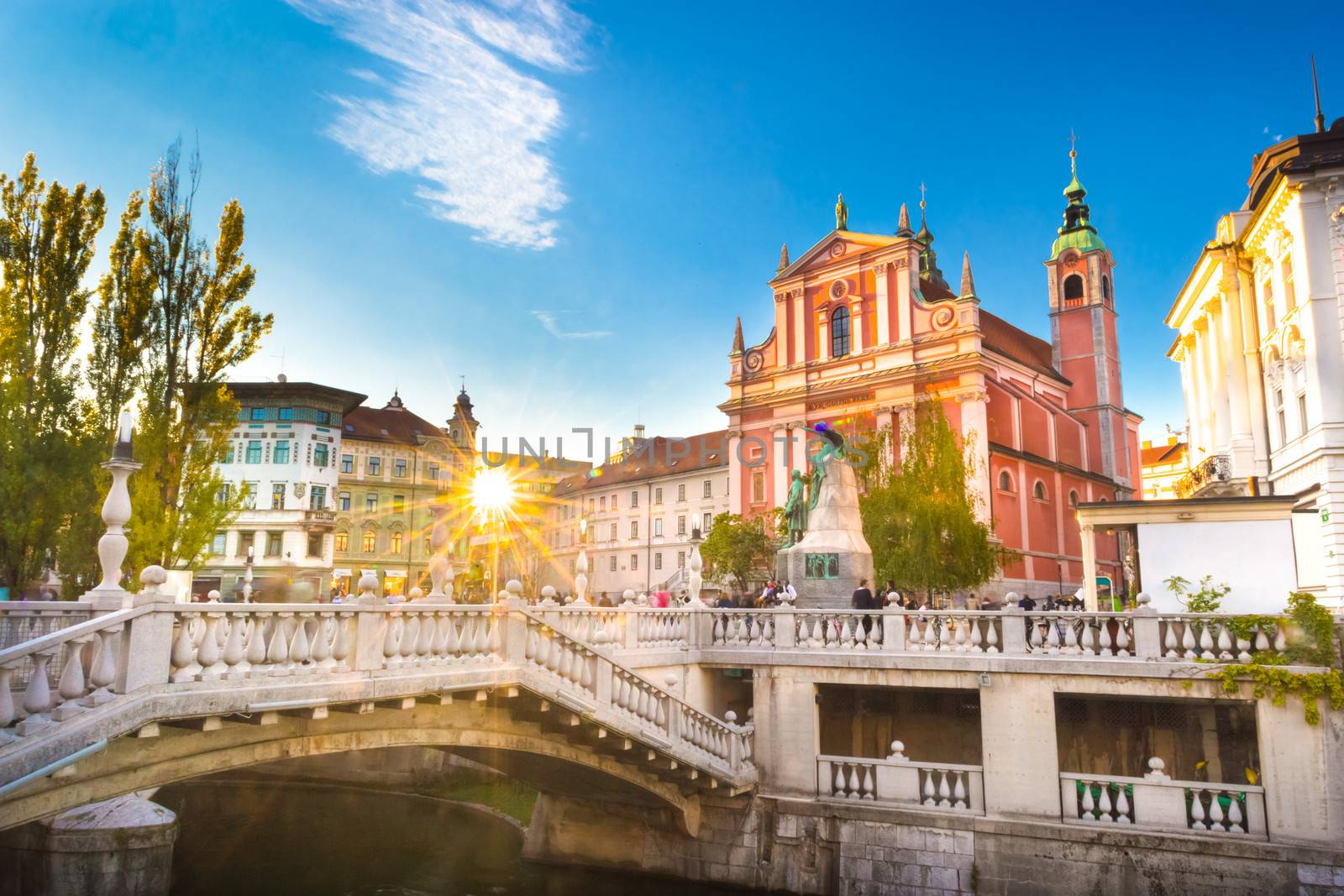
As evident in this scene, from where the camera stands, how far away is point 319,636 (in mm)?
9492

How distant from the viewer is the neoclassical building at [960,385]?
44.1 m

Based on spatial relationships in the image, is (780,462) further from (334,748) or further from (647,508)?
(334,748)

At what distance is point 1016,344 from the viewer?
57.2m

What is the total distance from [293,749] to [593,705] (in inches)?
169

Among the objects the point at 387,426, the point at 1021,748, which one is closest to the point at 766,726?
the point at 1021,748

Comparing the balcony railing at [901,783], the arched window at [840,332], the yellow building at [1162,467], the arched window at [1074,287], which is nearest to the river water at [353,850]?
the balcony railing at [901,783]

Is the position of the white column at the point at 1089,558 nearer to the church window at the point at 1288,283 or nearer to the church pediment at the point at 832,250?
the church window at the point at 1288,283

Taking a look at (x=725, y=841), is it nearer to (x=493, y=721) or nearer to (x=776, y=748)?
(x=776, y=748)

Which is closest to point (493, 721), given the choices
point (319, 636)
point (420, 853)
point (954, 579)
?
point (319, 636)

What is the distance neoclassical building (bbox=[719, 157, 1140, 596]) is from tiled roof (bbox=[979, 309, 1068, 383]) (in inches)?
11.0

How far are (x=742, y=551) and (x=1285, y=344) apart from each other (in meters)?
25.1

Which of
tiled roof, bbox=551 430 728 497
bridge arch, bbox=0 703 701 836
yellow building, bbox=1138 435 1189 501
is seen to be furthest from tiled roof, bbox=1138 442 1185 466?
bridge arch, bbox=0 703 701 836

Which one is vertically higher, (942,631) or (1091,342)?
(1091,342)

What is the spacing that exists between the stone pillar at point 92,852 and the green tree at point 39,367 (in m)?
5.09
